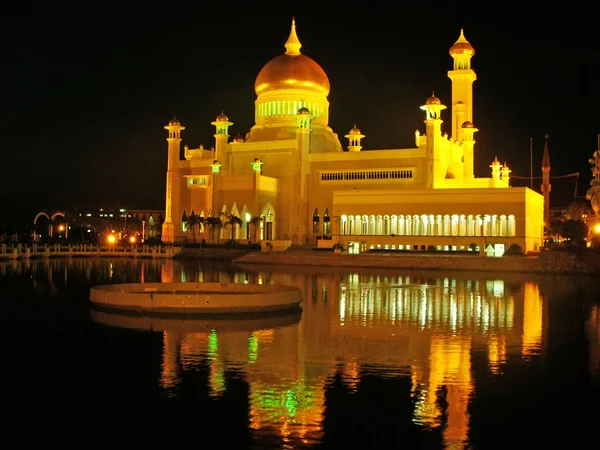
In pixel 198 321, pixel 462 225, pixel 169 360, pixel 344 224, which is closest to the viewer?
pixel 169 360

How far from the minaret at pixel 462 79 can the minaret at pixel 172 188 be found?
18822mm

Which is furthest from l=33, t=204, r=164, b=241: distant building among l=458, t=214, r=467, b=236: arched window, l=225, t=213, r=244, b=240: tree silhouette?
l=458, t=214, r=467, b=236: arched window

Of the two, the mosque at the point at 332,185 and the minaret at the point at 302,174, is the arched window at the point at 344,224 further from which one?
the minaret at the point at 302,174

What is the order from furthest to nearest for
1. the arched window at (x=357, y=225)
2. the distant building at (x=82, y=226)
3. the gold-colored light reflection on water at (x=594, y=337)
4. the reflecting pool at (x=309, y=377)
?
the distant building at (x=82, y=226), the arched window at (x=357, y=225), the gold-colored light reflection on water at (x=594, y=337), the reflecting pool at (x=309, y=377)

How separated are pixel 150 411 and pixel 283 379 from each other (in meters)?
2.09

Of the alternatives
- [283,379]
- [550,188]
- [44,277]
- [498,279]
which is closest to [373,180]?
[498,279]

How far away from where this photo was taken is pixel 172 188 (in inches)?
1999

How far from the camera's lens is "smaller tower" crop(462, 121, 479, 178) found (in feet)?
156

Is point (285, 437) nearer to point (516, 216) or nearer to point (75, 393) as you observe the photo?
point (75, 393)

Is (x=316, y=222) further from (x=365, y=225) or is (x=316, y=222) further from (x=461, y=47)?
(x=461, y=47)

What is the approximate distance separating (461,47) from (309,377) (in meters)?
40.9

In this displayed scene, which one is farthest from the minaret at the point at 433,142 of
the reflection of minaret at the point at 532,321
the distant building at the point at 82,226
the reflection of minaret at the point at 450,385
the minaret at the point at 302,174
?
the reflection of minaret at the point at 450,385

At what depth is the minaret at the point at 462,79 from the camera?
4722 centimetres

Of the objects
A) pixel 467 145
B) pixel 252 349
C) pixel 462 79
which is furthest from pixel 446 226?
pixel 252 349
